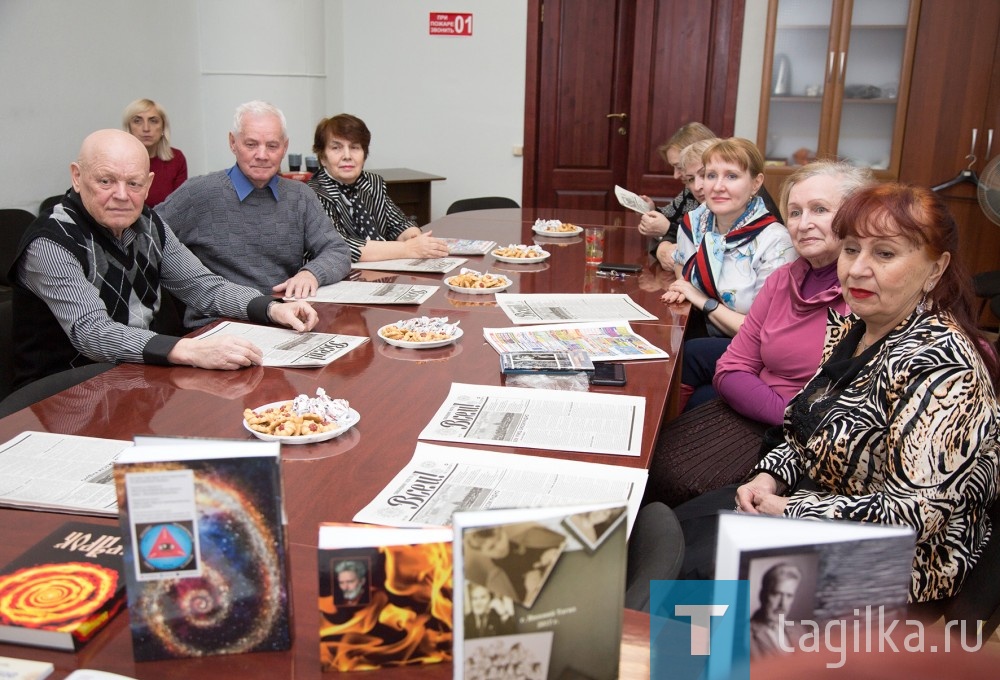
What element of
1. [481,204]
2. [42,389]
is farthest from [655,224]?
[42,389]

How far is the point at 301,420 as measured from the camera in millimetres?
1496

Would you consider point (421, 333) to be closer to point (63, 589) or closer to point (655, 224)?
point (63, 589)

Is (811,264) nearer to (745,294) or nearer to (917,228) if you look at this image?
(745,294)

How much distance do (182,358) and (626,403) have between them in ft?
3.22

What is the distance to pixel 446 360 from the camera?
1981 millimetres

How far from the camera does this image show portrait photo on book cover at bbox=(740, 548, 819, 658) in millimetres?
688

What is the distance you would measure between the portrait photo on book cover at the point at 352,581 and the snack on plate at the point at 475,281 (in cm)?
187

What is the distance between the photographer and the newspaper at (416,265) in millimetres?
2971

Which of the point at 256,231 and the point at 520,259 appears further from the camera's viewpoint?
the point at 520,259

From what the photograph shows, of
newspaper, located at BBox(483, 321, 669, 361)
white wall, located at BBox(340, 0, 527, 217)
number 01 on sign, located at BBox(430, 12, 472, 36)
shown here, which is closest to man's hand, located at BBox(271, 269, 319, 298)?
newspaper, located at BBox(483, 321, 669, 361)

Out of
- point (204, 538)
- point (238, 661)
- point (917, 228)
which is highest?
point (917, 228)

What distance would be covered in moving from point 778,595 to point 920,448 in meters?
0.77

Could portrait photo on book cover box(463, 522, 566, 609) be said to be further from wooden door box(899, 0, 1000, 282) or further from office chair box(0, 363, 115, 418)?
wooden door box(899, 0, 1000, 282)

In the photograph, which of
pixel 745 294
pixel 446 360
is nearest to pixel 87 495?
pixel 446 360
